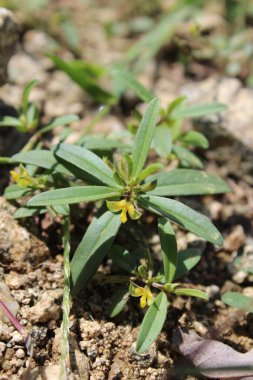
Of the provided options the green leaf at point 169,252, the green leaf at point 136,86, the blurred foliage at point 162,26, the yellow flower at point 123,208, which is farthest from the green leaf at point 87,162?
the blurred foliage at point 162,26

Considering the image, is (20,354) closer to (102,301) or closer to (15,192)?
(102,301)

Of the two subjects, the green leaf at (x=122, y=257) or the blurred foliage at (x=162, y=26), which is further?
the blurred foliage at (x=162, y=26)

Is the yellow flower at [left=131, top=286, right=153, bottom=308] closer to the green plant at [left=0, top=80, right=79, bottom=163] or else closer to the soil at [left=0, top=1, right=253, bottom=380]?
the soil at [left=0, top=1, right=253, bottom=380]

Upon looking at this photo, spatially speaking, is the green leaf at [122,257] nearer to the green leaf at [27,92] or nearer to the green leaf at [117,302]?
the green leaf at [117,302]

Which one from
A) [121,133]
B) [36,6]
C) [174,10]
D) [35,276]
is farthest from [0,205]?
[174,10]

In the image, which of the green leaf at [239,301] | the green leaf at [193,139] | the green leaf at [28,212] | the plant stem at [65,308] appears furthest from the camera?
the green leaf at [193,139]

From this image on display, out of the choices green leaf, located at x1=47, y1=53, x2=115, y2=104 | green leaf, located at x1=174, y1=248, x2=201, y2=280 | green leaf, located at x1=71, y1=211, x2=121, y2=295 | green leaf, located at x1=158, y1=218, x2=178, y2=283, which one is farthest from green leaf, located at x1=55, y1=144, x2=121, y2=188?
green leaf, located at x1=47, y1=53, x2=115, y2=104

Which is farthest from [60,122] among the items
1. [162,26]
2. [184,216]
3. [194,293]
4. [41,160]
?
[162,26]

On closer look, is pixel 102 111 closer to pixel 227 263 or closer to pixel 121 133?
pixel 121 133
